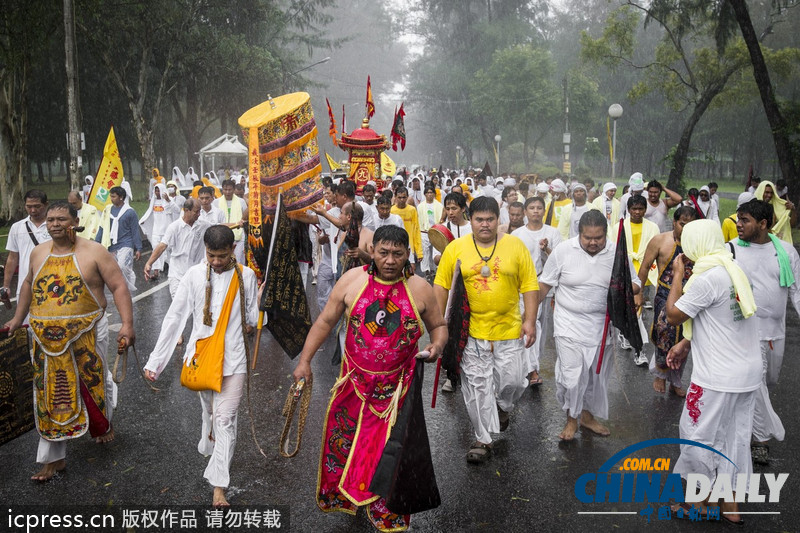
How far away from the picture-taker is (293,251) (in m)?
5.43

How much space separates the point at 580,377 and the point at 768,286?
153 cm

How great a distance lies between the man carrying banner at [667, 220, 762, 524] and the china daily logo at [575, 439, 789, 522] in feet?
0.13

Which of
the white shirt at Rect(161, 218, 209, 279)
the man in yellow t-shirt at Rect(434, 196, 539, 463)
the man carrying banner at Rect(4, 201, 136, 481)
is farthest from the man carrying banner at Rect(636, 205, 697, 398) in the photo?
the white shirt at Rect(161, 218, 209, 279)

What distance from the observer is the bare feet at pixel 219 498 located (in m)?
4.26

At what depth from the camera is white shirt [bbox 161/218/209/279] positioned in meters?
8.71

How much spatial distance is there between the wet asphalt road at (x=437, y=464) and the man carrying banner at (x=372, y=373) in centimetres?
38

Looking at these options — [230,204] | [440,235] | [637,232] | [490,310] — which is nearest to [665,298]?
[637,232]

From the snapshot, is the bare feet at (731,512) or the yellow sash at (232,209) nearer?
the bare feet at (731,512)

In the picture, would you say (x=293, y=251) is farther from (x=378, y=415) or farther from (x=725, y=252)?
(x=725, y=252)

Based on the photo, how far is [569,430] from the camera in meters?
5.40

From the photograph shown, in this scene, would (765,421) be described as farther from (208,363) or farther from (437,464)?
(208,363)

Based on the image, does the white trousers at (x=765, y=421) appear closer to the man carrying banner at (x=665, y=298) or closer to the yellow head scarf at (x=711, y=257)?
the yellow head scarf at (x=711, y=257)

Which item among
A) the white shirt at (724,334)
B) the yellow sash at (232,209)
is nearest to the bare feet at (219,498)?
the white shirt at (724,334)

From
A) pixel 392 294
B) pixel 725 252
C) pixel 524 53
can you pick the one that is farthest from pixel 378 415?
pixel 524 53
